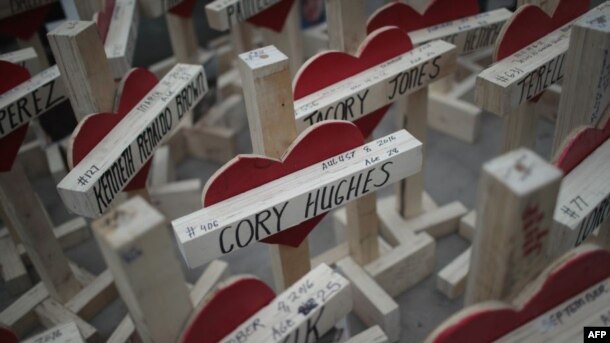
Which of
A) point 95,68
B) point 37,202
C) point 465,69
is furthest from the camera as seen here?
point 465,69

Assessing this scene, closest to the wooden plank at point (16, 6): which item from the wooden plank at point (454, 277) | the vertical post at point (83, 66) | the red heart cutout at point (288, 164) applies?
the vertical post at point (83, 66)

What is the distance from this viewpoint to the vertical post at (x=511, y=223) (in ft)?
1.87

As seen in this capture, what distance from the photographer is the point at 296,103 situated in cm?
105

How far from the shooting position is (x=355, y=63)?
3.69 feet

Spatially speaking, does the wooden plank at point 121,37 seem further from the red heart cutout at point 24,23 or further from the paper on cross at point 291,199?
the paper on cross at point 291,199

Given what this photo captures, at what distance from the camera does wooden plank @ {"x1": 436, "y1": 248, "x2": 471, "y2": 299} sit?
4.99 feet

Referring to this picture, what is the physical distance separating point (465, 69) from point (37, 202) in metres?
1.89

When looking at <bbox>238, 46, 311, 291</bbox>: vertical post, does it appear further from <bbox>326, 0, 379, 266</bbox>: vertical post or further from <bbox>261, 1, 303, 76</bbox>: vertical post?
<bbox>261, 1, 303, 76</bbox>: vertical post

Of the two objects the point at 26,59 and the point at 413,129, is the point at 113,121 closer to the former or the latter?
the point at 26,59

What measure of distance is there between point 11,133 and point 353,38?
823 millimetres

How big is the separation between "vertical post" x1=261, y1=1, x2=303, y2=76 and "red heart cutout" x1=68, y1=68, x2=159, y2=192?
711 mm

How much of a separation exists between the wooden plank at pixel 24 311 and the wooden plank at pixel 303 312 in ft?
Answer: 3.58

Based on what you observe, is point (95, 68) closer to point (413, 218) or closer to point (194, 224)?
point (194, 224)

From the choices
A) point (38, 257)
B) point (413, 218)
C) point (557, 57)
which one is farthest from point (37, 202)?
point (557, 57)
